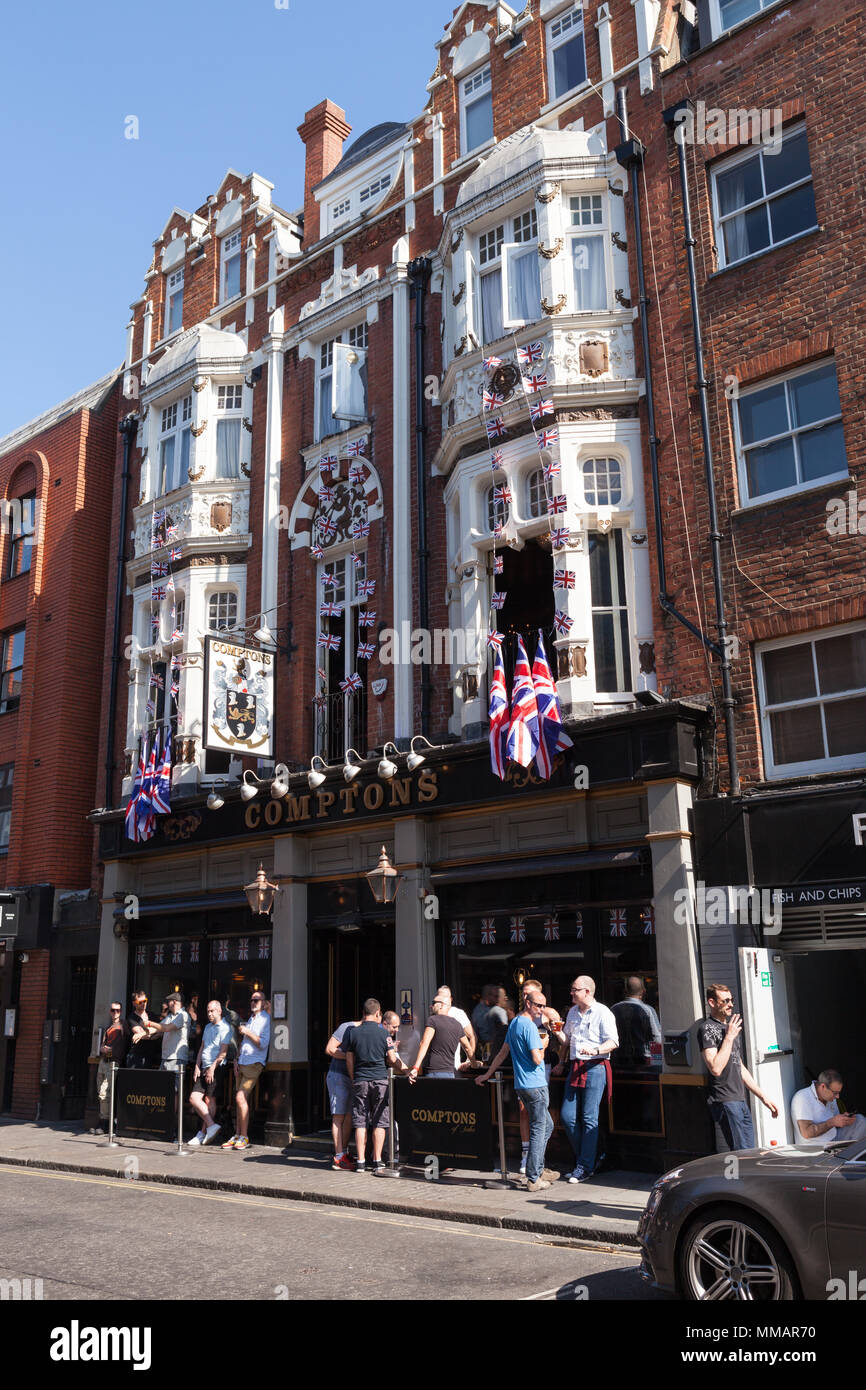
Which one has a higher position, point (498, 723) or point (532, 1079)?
point (498, 723)

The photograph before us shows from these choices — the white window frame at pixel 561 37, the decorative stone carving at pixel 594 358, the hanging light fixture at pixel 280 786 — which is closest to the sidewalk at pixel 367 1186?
the hanging light fixture at pixel 280 786

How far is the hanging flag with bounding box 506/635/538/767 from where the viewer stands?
1351cm

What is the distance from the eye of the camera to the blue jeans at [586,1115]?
12102mm

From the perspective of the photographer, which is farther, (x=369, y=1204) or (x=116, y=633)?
(x=116, y=633)

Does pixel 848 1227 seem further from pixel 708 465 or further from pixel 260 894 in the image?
pixel 260 894

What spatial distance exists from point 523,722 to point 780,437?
15.0 feet

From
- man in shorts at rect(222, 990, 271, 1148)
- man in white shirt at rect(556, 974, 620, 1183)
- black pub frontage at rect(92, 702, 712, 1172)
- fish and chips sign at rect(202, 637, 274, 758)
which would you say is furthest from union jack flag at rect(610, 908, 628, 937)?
fish and chips sign at rect(202, 637, 274, 758)

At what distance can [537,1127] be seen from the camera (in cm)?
1176

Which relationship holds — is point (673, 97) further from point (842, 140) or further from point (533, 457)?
point (533, 457)

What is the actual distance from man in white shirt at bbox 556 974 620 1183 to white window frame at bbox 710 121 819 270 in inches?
359

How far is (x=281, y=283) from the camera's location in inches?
832

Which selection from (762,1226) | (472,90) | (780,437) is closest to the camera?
(762,1226)

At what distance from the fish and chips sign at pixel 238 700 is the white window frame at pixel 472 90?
878 centimetres

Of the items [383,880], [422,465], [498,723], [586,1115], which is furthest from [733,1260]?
[422,465]
